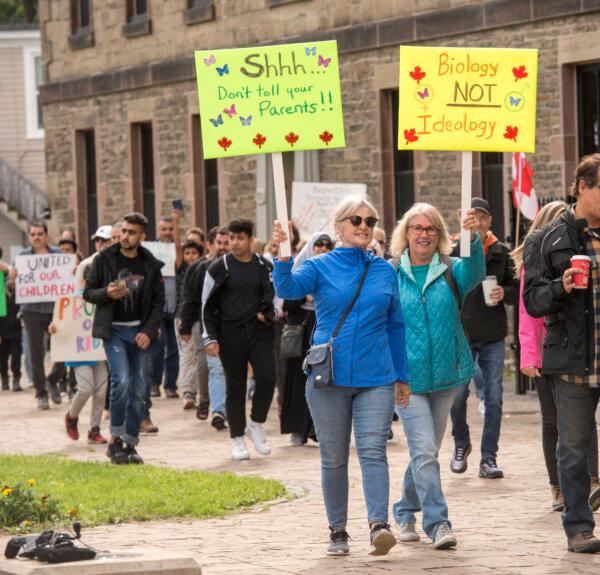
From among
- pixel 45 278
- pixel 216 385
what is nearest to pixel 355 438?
pixel 216 385

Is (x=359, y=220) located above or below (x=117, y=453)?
above

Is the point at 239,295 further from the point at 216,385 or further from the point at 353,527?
the point at 353,527

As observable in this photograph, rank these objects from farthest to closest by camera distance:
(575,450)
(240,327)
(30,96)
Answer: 1. (30,96)
2. (240,327)
3. (575,450)

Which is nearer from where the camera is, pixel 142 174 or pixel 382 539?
pixel 382 539

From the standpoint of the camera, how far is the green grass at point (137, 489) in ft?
36.6

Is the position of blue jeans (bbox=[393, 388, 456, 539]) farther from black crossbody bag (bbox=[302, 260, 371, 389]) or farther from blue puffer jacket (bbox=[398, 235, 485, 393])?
black crossbody bag (bbox=[302, 260, 371, 389])

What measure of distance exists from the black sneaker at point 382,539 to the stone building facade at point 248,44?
13.7 metres

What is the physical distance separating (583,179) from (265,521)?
2.98 metres

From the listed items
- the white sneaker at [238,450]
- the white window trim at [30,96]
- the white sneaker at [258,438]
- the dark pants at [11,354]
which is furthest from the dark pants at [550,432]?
the white window trim at [30,96]

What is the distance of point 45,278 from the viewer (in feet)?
69.9

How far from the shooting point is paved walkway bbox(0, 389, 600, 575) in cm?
903

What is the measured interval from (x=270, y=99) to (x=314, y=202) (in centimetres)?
1051

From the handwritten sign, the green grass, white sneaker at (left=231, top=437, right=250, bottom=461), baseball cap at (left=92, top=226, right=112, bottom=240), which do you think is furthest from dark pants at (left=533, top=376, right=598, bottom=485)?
the handwritten sign

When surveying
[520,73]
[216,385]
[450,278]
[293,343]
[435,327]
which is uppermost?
[520,73]
